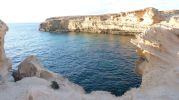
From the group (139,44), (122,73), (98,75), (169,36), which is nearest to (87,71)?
(98,75)

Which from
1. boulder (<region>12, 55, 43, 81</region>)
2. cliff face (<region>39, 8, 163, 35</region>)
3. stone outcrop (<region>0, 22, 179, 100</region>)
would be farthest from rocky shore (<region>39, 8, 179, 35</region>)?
boulder (<region>12, 55, 43, 81</region>)

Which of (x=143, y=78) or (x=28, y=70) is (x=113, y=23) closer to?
(x=28, y=70)

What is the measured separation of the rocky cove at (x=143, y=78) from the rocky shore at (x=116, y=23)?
5100 cm

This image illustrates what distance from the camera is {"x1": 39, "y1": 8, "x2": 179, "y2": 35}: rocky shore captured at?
95.3 metres

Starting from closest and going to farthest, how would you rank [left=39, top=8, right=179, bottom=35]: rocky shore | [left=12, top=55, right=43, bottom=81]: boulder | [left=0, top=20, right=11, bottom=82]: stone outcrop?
1. [left=0, top=20, right=11, bottom=82]: stone outcrop
2. [left=12, top=55, right=43, bottom=81]: boulder
3. [left=39, top=8, right=179, bottom=35]: rocky shore

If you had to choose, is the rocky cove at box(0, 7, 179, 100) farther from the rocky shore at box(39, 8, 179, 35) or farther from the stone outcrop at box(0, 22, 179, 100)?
the rocky shore at box(39, 8, 179, 35)

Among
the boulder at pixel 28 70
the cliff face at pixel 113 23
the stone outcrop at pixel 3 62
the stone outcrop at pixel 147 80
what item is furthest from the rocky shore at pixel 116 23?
the stone outcrop at pixel 3 62

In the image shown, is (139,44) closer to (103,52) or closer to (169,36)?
(169,36)

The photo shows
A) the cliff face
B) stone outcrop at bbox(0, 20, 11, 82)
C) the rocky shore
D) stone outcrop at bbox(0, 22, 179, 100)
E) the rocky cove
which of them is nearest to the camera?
stone outcrop at bbox(0, 22, 179, 100)

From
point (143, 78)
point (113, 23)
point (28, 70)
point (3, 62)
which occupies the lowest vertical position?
point (143, 78)

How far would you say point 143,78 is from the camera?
110 ft

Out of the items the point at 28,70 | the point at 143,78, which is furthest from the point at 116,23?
the point at 143,78

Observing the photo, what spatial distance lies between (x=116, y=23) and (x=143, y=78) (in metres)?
85.9

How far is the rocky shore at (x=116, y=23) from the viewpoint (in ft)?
313
